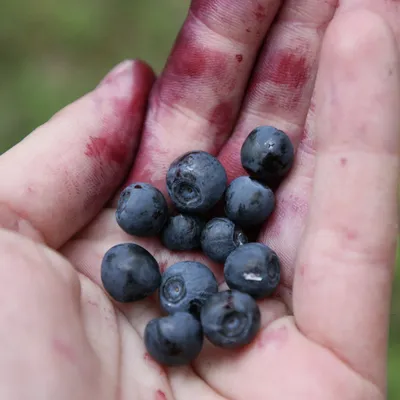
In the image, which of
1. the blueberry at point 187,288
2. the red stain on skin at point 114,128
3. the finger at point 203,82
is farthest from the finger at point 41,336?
the finger at point 203,82

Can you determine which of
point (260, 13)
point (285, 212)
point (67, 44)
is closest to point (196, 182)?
point (285, 212)

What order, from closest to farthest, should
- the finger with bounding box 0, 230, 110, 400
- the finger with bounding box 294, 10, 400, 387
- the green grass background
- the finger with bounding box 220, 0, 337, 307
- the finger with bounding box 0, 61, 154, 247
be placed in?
1. the finger with bounding box 0, 230, 110, 400
2. the finger with bounding box 294, 10, 400, 387
3. the finger with bounding box 0, 61, 154, 247
4. the finger with bounding box 220, 0, 337, 307
5. the green grass background

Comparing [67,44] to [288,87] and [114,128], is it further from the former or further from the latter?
[288,87]

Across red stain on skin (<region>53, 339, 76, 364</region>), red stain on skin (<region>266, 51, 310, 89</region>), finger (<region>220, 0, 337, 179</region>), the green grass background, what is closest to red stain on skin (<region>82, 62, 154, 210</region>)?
finger (<region>220, 0, 337, 179</region>)

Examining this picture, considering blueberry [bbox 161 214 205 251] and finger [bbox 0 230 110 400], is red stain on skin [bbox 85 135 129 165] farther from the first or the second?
finger [bbox 0 230 110 400]

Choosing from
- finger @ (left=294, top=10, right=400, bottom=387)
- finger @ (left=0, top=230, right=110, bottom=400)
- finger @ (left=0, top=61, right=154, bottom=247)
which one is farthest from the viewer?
finger @ (left=0, top=61, right=154, bottom=247)

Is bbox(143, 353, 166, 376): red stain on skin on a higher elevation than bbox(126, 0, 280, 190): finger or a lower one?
lower

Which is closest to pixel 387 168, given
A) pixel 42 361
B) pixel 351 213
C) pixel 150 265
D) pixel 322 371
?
pixel 351 213
